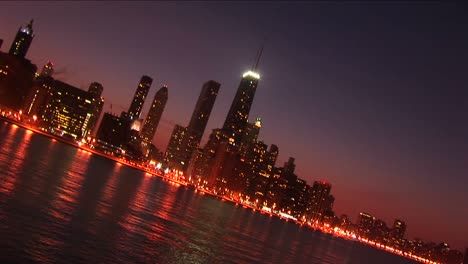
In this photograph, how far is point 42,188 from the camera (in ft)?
195

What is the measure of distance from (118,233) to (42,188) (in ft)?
59.8

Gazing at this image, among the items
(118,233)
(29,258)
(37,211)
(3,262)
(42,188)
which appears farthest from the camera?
(42,188)

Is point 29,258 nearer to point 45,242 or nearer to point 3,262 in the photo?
point 3,262

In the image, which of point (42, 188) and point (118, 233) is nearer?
point (118, 233)

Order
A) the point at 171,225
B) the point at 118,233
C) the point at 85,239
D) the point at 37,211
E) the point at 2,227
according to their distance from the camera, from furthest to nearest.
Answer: the point at 171,225, the point at 118,233, the point at 37,211, the point at 85,239, the point at 2,227

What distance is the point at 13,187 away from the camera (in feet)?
172

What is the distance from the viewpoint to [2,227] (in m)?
34.4

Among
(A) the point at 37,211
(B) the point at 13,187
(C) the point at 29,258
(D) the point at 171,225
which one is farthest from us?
(D) the point at 171,225

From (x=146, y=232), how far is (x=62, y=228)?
1315 cm

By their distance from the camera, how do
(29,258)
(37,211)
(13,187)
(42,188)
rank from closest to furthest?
(29,258) < (37,211) < (13,187) < (42,188)

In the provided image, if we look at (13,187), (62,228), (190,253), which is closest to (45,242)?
(62,228)

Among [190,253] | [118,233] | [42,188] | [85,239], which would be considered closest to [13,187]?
[42,188]

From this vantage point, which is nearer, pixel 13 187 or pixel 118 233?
pixel 118 233

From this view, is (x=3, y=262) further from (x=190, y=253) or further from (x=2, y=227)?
(x=190, y=253)
